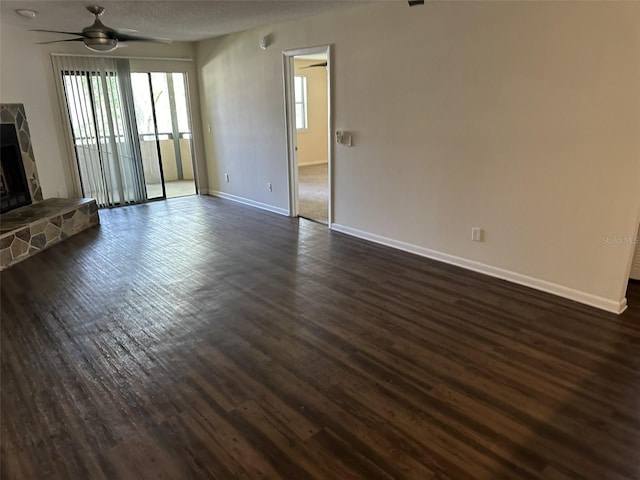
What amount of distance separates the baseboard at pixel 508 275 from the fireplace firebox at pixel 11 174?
13.2 feet

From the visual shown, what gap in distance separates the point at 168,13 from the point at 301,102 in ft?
20.4

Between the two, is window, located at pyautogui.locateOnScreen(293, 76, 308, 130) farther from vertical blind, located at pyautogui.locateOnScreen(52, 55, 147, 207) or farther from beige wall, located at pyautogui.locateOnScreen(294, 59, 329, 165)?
vertical blind, located at pyautogui.locateOnScreen(52, 55, 147, 207)

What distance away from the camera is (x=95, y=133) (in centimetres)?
628

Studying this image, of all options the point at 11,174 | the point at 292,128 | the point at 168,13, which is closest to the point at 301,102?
the point at 292,128

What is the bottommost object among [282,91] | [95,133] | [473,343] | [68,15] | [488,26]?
[473,343]

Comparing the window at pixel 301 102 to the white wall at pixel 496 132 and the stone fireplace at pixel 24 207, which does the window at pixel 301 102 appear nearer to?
the white wall at pixel 496 132

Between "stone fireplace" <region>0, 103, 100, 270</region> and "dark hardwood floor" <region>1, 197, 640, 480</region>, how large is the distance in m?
0.40

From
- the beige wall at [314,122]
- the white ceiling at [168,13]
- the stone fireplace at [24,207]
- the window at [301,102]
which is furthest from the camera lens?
the beige wall at [314,122]

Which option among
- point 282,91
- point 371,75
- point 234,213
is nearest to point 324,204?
point 234,213

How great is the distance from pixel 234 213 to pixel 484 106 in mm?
3808

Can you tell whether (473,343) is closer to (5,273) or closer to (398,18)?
(398,18)

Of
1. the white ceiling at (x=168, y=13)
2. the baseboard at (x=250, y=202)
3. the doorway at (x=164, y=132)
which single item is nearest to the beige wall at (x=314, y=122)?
the doorway at (x=164, y=132)

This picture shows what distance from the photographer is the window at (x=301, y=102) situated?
10.3 metres

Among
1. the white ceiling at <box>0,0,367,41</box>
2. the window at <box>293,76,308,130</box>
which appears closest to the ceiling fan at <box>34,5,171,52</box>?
the white ceiling at <box>0,0,367,41</box>
